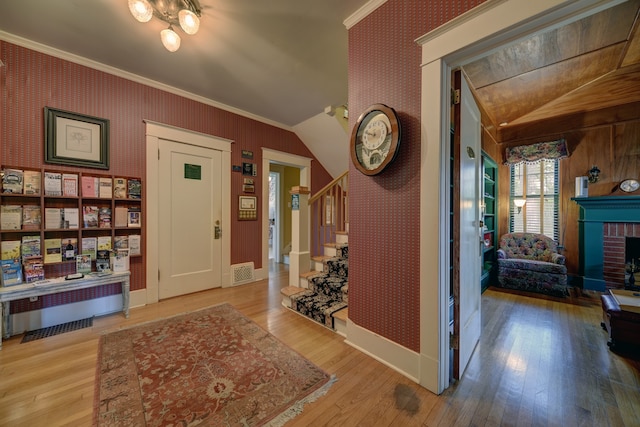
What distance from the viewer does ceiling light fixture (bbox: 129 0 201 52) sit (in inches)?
66.9

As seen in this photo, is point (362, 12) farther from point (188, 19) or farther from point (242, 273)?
point (242, 273)

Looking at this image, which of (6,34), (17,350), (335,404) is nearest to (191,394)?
(335,404)

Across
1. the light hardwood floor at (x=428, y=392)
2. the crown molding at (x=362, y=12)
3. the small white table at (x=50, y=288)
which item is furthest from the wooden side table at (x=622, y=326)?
the small white table at (x=50, y=288)

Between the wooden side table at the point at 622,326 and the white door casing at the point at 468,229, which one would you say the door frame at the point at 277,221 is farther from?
the wooden side table at the point at 622,326

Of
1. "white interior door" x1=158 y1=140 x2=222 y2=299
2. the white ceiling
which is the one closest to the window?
the white ceiling

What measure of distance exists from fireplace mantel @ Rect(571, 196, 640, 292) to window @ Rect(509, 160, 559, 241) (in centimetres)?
41

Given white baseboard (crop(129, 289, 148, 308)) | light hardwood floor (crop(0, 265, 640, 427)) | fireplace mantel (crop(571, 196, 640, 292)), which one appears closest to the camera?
light hardwood floor (crop(0, 265, 640, 427))

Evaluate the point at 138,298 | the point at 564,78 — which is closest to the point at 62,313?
the point at 138,298

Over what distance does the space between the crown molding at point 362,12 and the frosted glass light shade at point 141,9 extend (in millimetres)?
1499

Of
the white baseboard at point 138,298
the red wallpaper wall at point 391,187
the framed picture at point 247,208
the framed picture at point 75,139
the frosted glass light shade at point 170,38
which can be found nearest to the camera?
the red wallpaper wall at point 391,187

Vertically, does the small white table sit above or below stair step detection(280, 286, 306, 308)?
above

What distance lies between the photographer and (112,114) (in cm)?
270

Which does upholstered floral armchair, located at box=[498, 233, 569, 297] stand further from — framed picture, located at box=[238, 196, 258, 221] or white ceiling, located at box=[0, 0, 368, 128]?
framed picture, located at box=[238, 196, 258, 221]

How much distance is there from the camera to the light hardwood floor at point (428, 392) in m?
1.31
